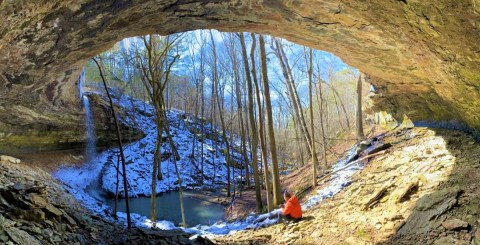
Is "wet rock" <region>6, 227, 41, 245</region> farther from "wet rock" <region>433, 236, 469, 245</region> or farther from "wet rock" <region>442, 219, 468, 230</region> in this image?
"wet rock" <region>442, 219, 468, 230</region>

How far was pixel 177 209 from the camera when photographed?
609 inches

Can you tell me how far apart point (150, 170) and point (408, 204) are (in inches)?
686

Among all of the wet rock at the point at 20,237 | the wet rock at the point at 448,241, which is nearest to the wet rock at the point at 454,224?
the wet rock at the point at 448,241

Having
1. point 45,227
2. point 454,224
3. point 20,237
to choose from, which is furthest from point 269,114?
point 20,237

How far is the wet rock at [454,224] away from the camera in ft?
14.4

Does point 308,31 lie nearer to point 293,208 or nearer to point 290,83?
point 293,208

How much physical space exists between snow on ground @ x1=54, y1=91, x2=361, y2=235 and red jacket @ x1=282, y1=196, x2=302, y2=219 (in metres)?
0.68

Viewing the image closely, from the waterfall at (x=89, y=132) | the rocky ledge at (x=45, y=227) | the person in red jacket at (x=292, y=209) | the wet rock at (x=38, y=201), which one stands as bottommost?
the person in red jacket at (x=292, y=209)

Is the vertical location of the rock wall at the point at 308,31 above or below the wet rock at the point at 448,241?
above

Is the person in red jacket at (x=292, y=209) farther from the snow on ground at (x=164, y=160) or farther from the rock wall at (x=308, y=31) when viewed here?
the snow on ground at (x=164, y=160)

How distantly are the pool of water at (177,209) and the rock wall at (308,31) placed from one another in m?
8.06

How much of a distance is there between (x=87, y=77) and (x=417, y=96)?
27458 millimetres

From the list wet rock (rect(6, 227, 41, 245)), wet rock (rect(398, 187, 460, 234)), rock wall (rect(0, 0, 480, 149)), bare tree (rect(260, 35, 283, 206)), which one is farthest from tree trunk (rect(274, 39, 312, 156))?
wet rock (rect(6, 227, 41, 245))

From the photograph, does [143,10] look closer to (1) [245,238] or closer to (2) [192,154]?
(1) [245,238]
